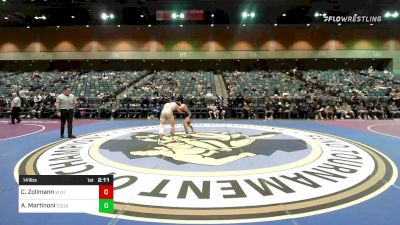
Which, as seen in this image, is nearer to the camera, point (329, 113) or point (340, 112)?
point (329, 113)

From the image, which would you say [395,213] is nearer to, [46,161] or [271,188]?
[271,188]

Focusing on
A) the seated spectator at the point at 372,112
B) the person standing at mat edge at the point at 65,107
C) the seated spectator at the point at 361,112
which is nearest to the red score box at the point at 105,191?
the person standing at mat edge at the point at 65,107

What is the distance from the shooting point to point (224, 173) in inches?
194

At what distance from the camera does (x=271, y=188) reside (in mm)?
4172

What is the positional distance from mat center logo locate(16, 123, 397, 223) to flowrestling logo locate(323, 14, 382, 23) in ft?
65.2

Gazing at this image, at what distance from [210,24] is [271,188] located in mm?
24495

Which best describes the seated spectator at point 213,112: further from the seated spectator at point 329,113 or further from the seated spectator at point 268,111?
the seated spectator at point 329,113

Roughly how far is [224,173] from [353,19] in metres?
25.0

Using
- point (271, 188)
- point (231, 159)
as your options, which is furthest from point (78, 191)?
point (231, 159)

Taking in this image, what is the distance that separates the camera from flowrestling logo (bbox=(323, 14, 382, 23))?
25016mm

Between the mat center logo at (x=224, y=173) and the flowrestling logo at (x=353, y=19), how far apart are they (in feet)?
65.2
